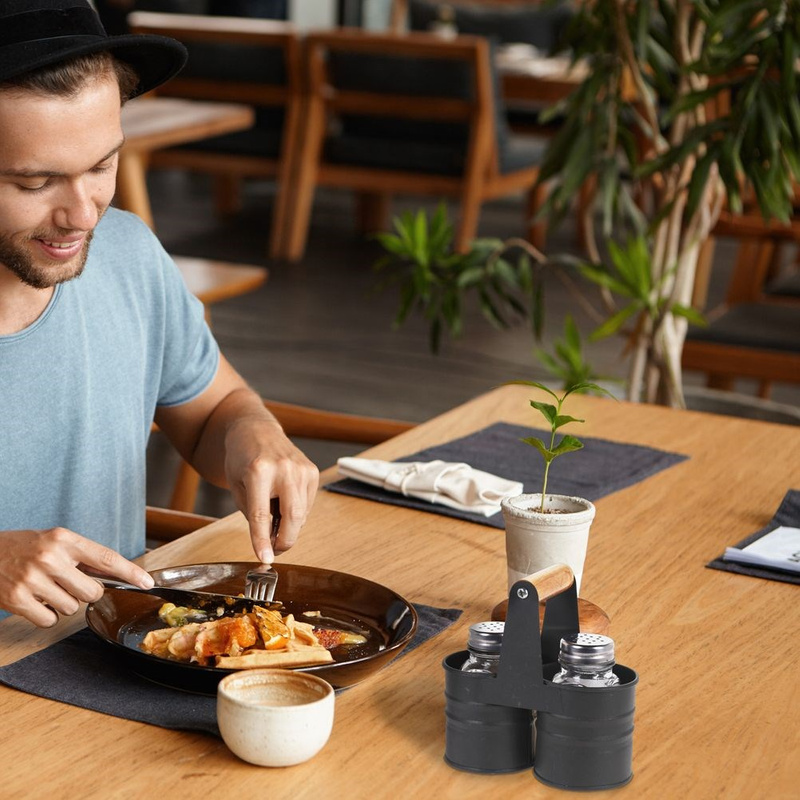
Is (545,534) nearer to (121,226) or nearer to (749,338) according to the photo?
(121,226)

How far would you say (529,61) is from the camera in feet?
24.3

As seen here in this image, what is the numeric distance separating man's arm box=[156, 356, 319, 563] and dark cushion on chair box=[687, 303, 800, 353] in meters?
1.93

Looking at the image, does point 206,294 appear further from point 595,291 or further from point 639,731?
point 595,291

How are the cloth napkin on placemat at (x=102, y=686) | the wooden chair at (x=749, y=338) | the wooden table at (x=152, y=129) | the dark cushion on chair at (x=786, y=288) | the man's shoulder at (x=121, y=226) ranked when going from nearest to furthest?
1. the cloth napkin on placemat at (x=102, y=686)
2. the man's shoulder at (x=121, y=226)
3. the wooden chair at (x=749, y=338)
4. the dark cushion on chair at (x=786, y=288)
5. the wooden table at (x=152, y=129)

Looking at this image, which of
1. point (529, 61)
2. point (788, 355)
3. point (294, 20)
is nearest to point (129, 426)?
point (788, 355)

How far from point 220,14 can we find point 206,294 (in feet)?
21.2

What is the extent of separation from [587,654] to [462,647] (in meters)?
0.28

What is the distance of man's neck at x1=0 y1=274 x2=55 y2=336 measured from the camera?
1511 mm

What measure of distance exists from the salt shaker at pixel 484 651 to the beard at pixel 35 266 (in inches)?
26.7

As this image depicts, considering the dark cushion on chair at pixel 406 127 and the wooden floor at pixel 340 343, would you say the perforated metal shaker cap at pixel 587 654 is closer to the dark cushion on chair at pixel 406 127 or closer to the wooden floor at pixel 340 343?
the wooden floor at pixel 340 343

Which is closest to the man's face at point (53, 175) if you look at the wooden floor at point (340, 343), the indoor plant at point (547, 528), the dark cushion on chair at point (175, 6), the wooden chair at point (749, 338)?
the indoor plant at point (547, 528)

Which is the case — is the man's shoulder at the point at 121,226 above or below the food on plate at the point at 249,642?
above

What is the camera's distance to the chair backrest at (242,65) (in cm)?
668

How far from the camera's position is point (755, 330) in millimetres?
3486
